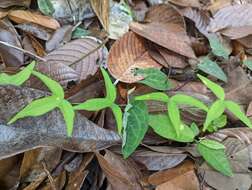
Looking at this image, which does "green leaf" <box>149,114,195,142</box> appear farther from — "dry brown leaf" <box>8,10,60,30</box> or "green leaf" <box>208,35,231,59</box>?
"dry brown leaf" <box>8,10,60,30</box>

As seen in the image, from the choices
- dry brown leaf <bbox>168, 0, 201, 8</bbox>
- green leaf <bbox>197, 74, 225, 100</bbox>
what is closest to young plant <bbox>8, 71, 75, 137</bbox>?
green leaf <bbox>197, 74, 225, 100</bbox>

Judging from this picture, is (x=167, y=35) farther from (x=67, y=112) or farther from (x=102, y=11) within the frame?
(x=67, y=112)

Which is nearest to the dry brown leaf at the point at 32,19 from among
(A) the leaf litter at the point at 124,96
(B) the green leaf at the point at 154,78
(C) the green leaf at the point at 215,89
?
(A) the leaf litter at the point at 124,96

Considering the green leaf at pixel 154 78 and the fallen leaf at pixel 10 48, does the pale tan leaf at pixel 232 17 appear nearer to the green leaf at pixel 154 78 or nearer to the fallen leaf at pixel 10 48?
the green leaf at pixel 154 78

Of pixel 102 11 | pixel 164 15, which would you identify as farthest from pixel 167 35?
pixel 102 11

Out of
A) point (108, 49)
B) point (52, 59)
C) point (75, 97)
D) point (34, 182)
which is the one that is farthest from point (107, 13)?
point (34, 182)

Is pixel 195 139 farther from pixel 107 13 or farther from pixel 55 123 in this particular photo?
pixel 107 13

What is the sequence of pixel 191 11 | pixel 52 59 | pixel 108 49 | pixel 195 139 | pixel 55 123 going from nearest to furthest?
pixel 55 123, pixel 195 139, pixel 52 59, pixel 108 49, pixel 191 11
